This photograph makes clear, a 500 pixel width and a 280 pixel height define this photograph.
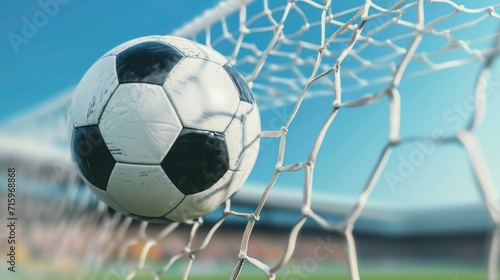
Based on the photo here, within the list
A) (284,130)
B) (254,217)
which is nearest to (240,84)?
(284,130)

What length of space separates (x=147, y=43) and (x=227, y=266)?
16.2m

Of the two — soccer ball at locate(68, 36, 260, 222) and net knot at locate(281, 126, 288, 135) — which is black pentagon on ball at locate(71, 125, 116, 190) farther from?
net knot at locate(281, 126, 288, 135)

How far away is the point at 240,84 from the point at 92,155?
530 mm

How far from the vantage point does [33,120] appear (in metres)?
4.64

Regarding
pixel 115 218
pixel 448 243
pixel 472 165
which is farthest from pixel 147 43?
pixel 448 243

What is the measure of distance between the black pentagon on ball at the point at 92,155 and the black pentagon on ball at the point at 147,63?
19cm

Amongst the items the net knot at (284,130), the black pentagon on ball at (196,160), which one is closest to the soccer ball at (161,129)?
the black pentagon on ball at (196,160)

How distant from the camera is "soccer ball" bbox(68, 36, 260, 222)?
144 cm

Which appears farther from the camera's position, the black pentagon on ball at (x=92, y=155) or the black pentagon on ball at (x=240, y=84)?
the black pentagon on ball at (x=240, y=84)

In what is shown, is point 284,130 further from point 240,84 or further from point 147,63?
point 147,63

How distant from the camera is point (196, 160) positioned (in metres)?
1.46

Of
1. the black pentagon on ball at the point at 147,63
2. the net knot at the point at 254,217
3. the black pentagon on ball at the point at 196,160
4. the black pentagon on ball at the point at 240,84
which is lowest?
the net knot at the point at 254,217

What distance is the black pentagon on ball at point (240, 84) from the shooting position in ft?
5.25

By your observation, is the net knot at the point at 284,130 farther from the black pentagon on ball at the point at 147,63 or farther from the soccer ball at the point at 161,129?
the black pentagon on ball at the point at 147,63
